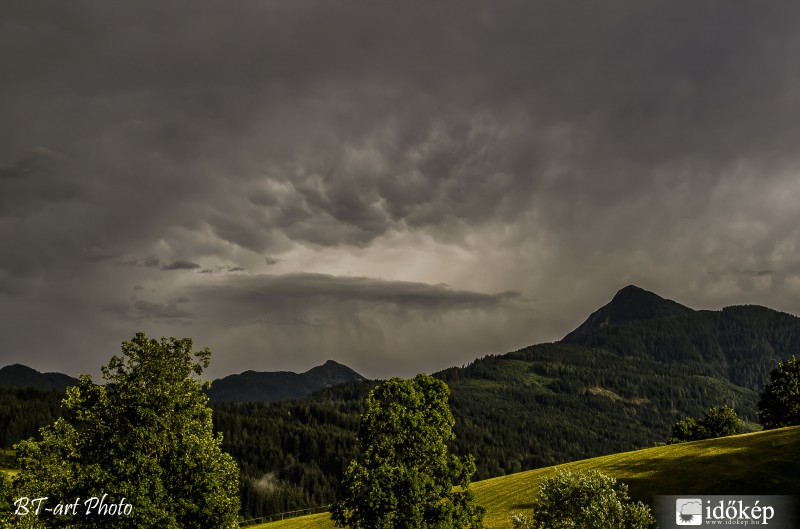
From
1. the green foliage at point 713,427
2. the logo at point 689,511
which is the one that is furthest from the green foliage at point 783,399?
the logo at point 689,511

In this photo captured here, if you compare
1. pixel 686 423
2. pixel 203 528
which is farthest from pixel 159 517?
pixel 686 423

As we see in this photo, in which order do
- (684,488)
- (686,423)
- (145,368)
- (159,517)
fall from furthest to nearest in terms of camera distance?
(686,423) → (684,488) → (145,368) → (159,517)

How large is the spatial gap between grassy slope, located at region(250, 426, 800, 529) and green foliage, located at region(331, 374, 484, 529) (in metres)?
21.6

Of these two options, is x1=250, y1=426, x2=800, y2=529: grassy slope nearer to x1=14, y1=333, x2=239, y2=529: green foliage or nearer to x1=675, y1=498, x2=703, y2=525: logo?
x1=675, y1=498, x2=703, y2=525: logo

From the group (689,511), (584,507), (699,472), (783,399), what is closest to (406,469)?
(584,507)

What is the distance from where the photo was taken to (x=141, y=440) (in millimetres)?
39000

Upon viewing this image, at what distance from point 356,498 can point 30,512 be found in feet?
71.5

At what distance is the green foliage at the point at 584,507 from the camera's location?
126ft

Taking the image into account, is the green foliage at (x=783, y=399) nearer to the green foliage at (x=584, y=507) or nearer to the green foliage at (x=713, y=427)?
the green foliage at (x=713, y=427)

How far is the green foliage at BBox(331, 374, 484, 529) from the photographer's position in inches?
1563

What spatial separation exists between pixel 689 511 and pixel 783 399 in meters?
85.6

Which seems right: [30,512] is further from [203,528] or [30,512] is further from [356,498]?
[356,498]

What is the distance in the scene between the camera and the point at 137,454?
38.1 meters

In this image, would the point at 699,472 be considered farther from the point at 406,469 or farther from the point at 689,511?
the point at 406,469
